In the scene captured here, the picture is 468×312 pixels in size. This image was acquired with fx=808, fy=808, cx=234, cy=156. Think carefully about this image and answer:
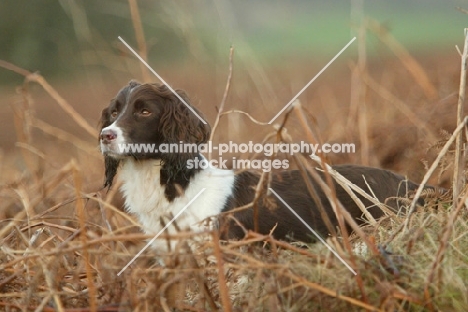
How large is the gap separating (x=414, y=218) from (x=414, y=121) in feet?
10.3

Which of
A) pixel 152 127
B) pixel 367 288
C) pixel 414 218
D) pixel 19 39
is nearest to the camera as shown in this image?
pixel 367 288

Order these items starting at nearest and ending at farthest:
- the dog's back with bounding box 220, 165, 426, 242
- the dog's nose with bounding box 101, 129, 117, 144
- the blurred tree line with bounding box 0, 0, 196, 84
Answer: the dog's nose with bounding box 101, 129, 117, 144, the dog's back with bounding box 220, 165, 426, 242, the blurred tree line with bounding box 0, 0, 196, 84

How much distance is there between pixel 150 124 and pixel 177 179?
1.30 ft

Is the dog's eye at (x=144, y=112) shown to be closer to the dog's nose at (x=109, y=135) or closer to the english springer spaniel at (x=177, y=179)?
the english springer spaniel at (x=177, y=179)

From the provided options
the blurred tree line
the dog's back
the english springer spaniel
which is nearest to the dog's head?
the english springer spaniel

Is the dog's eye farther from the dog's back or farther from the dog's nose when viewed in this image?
the dog's back

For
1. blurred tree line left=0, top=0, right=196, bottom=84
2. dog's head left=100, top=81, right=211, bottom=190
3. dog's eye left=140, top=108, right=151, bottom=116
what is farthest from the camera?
blurred tree line left=0, top=0, right=196, bottom=84

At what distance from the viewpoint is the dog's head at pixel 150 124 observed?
487cm

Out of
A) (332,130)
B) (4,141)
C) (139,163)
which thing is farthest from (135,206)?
(4,141)

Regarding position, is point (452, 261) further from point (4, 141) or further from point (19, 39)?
point (19, 39)

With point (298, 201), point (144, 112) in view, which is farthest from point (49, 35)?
point (298, 201)

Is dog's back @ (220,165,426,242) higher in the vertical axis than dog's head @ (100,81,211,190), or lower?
lower

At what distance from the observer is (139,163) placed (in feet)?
16.8

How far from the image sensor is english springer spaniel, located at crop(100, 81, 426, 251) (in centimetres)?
496
